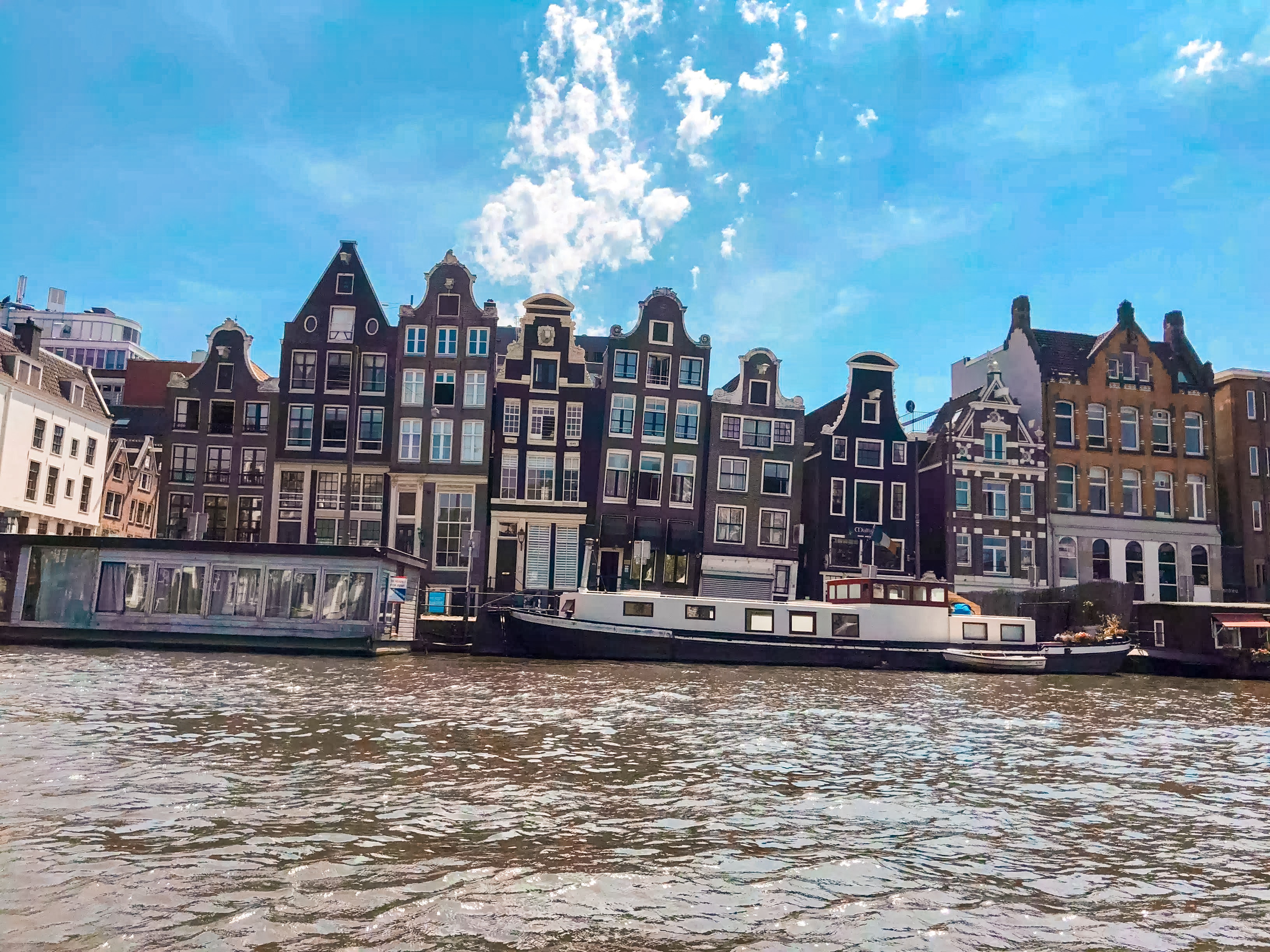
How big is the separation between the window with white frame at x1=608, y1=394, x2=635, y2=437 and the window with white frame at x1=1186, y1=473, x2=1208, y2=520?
3821 centimetres

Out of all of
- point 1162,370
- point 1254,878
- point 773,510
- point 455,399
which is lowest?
point 1254,878

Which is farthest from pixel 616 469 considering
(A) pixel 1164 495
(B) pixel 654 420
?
(A) pixel 1164 495

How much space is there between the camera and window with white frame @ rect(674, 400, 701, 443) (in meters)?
63.3

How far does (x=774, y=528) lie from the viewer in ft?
207

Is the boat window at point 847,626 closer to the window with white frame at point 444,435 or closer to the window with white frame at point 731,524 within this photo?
the window with white frame at point 731,524

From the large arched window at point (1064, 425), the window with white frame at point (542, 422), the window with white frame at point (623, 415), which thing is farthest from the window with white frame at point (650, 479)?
the large arched window at point (1064, 425)

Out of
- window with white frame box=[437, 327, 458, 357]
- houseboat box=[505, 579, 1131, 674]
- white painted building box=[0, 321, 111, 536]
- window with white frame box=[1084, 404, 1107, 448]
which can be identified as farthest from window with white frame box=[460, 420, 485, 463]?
window with white frame box=[1084, 404, 1107, 448]

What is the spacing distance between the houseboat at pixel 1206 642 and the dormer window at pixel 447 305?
1689 inches

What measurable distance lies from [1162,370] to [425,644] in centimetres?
5406

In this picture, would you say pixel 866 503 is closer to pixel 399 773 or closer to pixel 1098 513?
pixel 1098 513

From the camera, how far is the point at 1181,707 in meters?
31.5

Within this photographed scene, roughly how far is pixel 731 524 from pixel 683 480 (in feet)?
13.5

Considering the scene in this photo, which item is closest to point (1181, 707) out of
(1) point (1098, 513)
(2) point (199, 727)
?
(2) point (199, 727)

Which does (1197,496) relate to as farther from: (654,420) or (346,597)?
(346,597)
